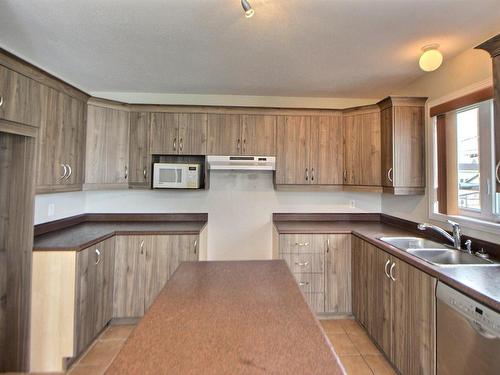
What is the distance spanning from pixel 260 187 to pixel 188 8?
203 cm

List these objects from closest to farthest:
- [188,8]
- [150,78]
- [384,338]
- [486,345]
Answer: [486,345] → [188,8] → [384,338] → [150,78]

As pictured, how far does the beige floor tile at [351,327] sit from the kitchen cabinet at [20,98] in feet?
10.6

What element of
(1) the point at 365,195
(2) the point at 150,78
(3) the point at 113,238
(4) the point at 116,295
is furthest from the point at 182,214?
(1) the point at 365,195

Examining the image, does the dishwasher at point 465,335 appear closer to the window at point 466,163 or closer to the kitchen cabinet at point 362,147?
the window at point 466,163

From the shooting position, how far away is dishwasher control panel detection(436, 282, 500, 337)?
3.64 feet

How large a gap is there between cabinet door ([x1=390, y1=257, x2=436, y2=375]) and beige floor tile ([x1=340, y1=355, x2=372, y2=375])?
0.22 m

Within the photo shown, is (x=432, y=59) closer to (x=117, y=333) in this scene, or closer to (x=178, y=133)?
(x=178, y=133)

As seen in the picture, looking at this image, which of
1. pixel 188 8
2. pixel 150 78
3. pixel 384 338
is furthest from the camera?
pixel 150 78

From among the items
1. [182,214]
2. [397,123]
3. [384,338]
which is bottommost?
[384,338]

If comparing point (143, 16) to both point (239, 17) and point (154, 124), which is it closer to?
point (239, 17)

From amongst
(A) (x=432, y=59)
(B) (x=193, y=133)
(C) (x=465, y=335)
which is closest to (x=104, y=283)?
(B) (x=193, y=133)

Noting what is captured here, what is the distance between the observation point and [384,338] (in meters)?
2.02

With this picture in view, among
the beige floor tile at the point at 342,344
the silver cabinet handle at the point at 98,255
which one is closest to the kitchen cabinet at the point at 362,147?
the beige floor tile at the point at 342,344

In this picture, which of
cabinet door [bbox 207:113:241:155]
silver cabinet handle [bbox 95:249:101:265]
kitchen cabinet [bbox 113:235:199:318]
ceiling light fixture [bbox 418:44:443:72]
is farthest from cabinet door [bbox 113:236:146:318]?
ceiling light fixture [bbox 418:44:443:72]
